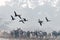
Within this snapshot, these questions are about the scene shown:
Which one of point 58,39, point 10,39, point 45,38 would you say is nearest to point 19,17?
point 10,39

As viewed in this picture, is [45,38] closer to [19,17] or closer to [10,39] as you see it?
[10,39]

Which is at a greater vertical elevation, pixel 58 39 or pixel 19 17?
pixel 19 17

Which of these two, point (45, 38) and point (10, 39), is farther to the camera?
point (45, 38)

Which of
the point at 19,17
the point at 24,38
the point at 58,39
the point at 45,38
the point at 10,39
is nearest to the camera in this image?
the point at 19,17

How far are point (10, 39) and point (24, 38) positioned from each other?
6.90 m

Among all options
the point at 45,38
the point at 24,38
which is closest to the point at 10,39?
the point at 24,38

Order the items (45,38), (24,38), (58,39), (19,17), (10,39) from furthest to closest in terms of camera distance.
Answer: (58,39) → (45,38) → (24,38) → (10,39) → (19,17)

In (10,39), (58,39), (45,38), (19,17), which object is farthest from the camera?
(58,39)

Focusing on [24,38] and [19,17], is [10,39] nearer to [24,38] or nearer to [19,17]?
[24,38]

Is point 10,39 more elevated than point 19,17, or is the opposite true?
point 19,17

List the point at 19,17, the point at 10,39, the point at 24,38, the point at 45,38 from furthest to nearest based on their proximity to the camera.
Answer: the point at 45,38 → the point at 24,38 → the point at 10,39 → the point at 19,17

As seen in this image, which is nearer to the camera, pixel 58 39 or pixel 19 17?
pixel 19 17

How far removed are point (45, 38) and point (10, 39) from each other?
1670 cm

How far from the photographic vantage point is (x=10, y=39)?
220 ft
